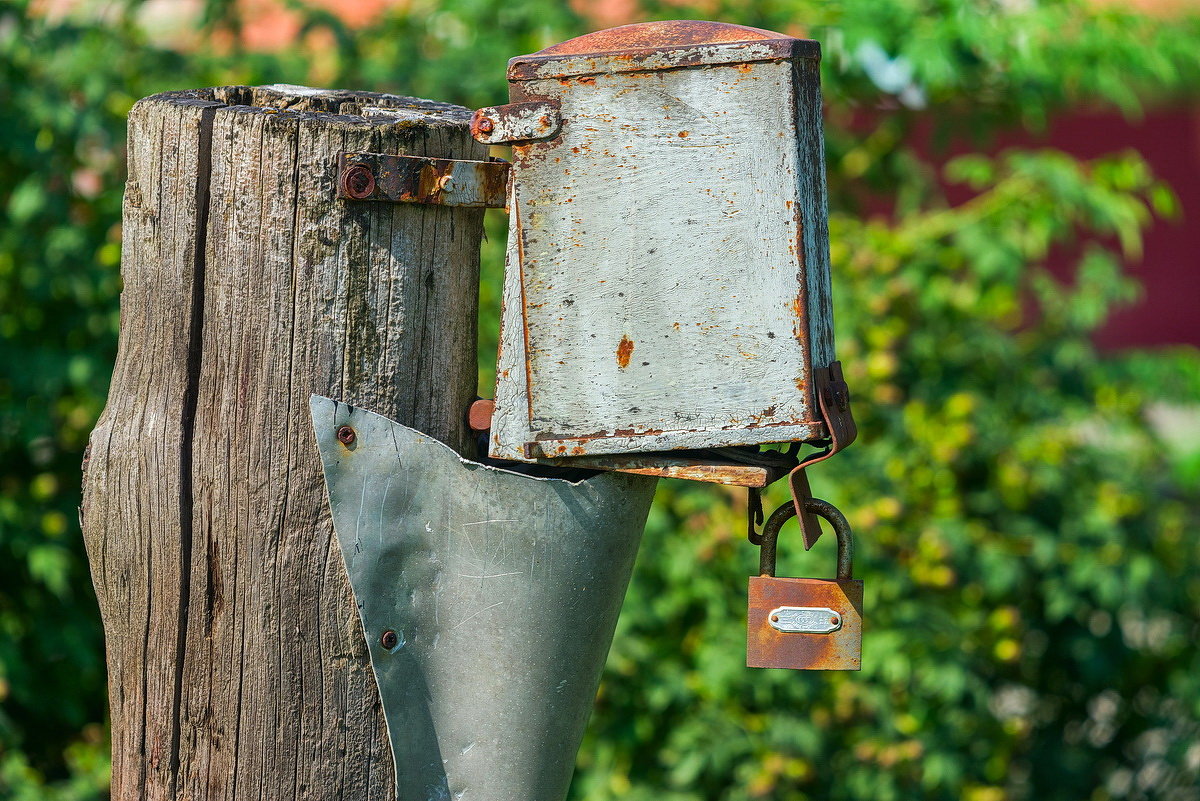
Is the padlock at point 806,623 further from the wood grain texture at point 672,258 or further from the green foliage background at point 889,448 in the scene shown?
the green foliage background at point 889,448

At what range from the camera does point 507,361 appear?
1419 millimetres

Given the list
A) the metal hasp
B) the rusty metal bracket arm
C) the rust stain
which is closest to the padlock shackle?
the rusty metal bracket arm

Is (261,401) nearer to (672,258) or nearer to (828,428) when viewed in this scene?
(672,258)

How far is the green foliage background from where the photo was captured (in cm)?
325

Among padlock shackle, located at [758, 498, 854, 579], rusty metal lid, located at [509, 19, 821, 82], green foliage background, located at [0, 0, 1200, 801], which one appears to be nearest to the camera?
rusty metal lid, located at [509, 19, 821, 82]

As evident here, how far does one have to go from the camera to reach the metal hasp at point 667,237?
1314 millimetres

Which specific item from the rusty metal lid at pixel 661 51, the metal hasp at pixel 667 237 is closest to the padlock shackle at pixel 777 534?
the metal hasp at pixel 667 237

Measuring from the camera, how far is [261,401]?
1396 mm

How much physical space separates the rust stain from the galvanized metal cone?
0.47 ft

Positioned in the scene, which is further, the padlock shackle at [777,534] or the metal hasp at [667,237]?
the padlock shackle at [777,534]

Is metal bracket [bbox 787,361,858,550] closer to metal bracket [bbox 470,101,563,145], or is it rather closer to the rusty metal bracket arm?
the rusty metal bracket arm

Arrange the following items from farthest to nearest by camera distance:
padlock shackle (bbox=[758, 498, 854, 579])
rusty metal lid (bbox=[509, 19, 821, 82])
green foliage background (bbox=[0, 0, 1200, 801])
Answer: green foliage background (bbox=[0, 0, 1200, 801])
padlock shackle (bbox=[758, 498, 854, 579])
rusty metal lid (bbox=[509, 19, 821, 82])

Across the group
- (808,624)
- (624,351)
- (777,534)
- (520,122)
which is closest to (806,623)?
(808,624)

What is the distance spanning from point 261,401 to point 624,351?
1.41 ft
